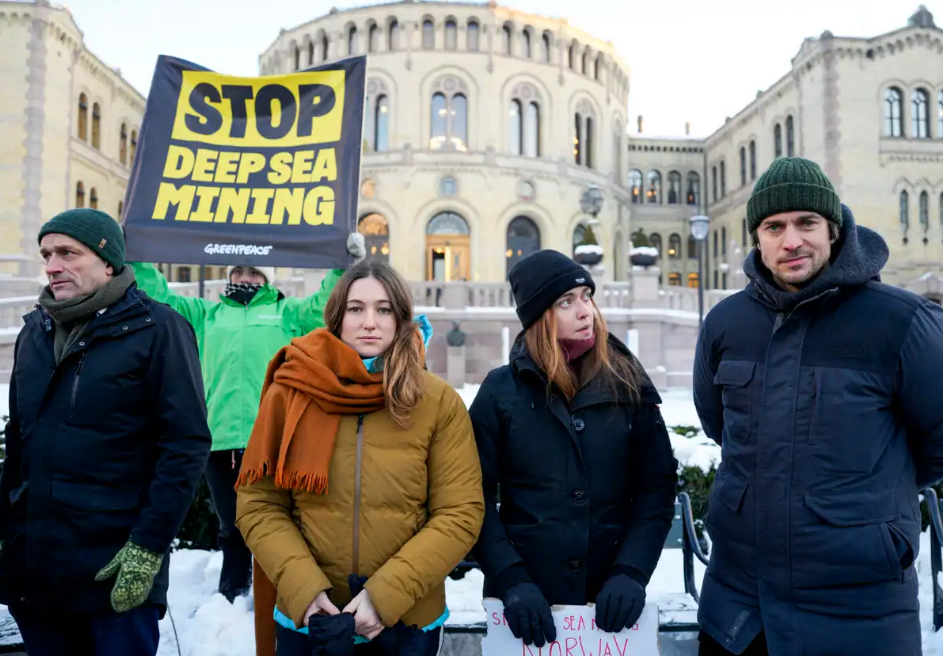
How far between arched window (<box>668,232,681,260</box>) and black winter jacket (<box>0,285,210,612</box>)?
4109cm

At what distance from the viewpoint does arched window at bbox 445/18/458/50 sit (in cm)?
2997

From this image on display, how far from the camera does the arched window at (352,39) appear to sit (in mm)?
30406

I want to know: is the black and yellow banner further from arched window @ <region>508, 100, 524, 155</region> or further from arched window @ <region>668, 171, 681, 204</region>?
arched window @ <region>668, 171, 681, 204</region>

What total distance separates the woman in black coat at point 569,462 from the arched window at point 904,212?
32.3 m

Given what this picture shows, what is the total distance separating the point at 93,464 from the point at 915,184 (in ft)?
114

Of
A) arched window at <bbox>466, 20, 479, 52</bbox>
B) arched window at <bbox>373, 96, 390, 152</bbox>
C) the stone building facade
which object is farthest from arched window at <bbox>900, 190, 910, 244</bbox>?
the stone building facade

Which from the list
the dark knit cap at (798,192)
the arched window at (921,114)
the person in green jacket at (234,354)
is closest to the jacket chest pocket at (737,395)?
the dark knit cap at (798,192)

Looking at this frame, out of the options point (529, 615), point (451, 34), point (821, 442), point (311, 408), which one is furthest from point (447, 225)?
point (821, 442)

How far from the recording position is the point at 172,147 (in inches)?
201

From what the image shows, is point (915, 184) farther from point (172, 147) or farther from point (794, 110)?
point (172, 147)

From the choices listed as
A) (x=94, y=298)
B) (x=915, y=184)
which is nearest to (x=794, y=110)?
(x=915, y=184)

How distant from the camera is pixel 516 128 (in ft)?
101

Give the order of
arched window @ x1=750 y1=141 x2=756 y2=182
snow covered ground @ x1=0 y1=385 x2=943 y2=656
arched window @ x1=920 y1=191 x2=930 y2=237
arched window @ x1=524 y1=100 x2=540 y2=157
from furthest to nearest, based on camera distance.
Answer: arched window @ x1=750 y1=141 x2=756 y2=182
arched window @ x1=524 y1=100 x2=540 y2=157
arched window @ x1=920 y1=191 x2=930 y2=237
snow covered ground @ x1=0 y1=385 x2=943 y2=656

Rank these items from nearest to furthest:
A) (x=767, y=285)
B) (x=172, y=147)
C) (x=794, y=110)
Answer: (x=767, y=285) < (x=172, y=147) < (x=794, y=110)
